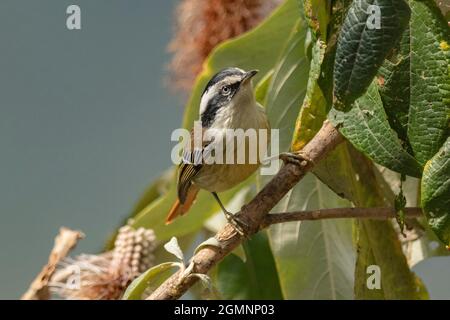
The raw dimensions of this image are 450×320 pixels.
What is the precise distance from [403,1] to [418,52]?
79mm

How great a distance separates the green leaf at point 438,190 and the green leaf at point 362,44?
0.11 metres

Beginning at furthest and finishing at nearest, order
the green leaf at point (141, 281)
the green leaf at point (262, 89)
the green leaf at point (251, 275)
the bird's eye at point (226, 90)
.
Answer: the green leaf at point (251, 275) < the green leaf at point (262, 89) < the bird's eye at point (226, 90) < the green leaf at point (141, 281)

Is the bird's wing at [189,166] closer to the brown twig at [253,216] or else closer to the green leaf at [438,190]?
the brown twig at [253,216]

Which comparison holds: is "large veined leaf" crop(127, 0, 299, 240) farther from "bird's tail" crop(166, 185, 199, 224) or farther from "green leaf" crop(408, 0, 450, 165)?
"green leaf" crop(408, 0, 450, 165)

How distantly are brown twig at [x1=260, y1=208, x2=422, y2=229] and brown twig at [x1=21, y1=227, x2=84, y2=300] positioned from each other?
0.50 meters

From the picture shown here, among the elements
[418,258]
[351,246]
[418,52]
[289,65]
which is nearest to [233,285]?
[351,246]

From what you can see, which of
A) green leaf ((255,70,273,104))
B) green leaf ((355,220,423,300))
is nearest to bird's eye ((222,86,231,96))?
green leaf ((255,70,273,104))

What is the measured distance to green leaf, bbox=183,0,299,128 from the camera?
5.02 ft

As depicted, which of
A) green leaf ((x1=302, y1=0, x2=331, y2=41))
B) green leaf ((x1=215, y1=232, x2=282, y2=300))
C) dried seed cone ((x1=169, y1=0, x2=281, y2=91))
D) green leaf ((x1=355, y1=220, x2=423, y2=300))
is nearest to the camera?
green leaf ((x1=302, y1=0, x2=331, y2=41))

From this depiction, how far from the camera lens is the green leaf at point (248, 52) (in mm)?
1530

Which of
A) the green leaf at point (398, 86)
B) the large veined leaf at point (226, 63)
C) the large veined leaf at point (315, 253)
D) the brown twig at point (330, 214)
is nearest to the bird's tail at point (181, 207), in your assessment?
the large veined leaf at point (226, 63)

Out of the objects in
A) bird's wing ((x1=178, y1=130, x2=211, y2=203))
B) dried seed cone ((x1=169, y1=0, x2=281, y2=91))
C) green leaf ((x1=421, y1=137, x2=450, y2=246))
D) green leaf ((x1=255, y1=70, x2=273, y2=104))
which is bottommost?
green leaf ((x1=421, y1=137, x2=450, y2=246))

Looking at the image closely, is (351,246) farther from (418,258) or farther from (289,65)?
(289,65)
